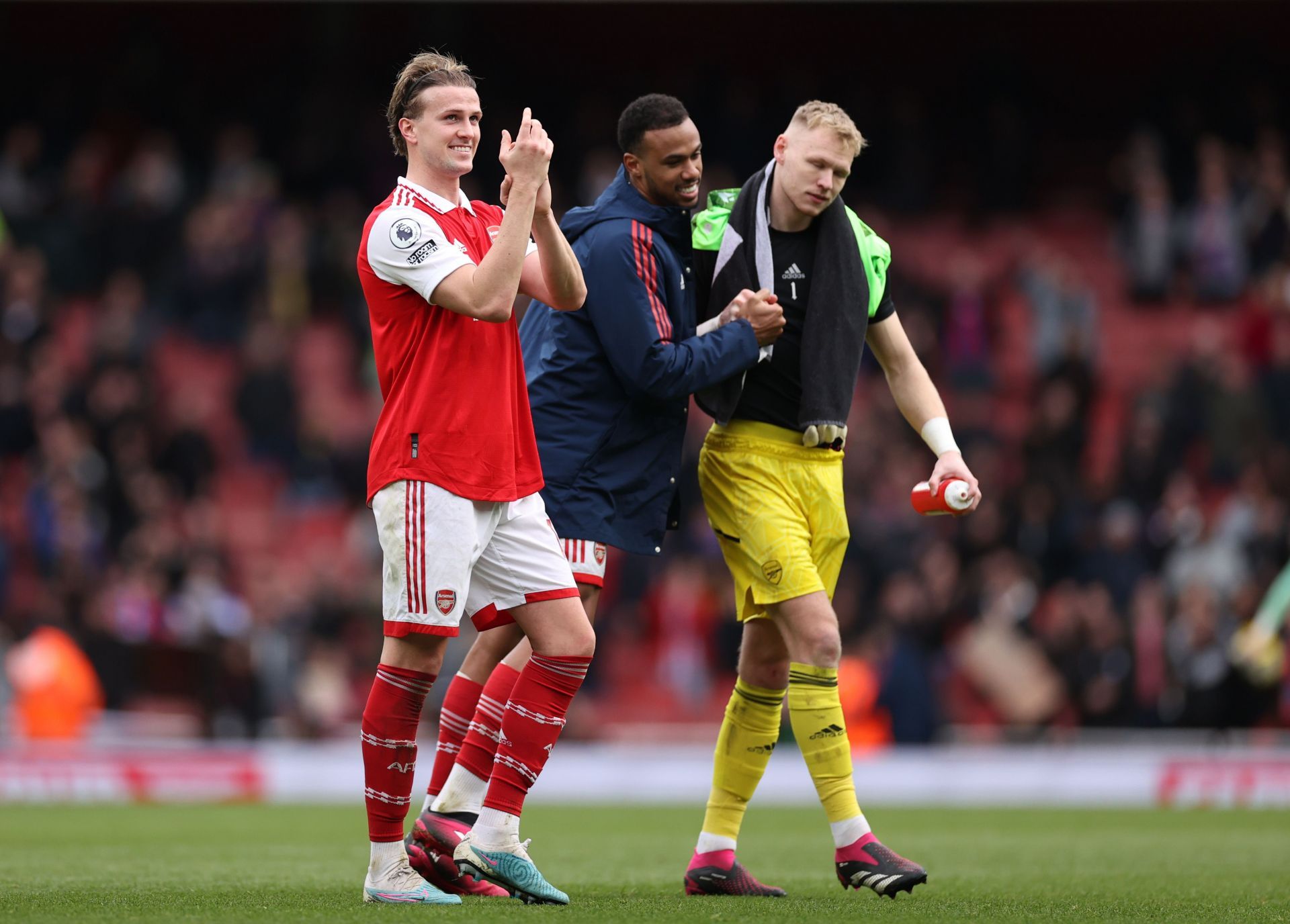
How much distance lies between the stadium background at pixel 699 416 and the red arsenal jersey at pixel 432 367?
9.75 meters

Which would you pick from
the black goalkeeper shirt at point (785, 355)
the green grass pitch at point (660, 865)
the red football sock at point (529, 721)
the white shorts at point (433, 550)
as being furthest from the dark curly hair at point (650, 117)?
the green grass pitch at point (660, 865)

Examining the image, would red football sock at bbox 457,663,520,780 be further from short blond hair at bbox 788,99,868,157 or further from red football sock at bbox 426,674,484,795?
short blond hair at bbox 788,99,868,157

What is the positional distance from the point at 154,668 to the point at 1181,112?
12602mm

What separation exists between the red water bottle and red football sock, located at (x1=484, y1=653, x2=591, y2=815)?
1314 millimetres

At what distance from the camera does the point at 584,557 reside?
601cm

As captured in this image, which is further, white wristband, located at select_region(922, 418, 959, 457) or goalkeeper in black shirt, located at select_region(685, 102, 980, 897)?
white wristband, located at select_region(922, 418, 959, 457)

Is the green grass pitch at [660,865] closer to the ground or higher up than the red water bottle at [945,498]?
closer to the ground

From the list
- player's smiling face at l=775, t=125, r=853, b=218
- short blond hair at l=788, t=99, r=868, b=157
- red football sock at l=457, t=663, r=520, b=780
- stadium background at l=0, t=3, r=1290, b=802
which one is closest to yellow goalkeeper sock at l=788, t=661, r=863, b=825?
red football sock at l=457, t=663, r=520, b=780

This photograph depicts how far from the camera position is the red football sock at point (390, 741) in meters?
5.24

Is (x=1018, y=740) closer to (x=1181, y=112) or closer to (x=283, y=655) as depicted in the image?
(x=283, y=655)

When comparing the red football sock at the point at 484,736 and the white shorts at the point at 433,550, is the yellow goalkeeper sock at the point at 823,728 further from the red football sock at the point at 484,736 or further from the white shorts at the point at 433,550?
the white shorts at the point at 433,550

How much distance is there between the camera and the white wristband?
6.22m

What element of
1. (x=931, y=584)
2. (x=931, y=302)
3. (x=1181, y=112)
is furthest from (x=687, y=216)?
(x=1181, y=112)

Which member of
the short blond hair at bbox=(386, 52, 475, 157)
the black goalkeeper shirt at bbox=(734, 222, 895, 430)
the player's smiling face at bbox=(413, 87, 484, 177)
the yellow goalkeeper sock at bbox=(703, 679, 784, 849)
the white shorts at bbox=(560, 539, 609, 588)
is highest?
the short blond hair at bbox=(386, 52, 475, 157)
